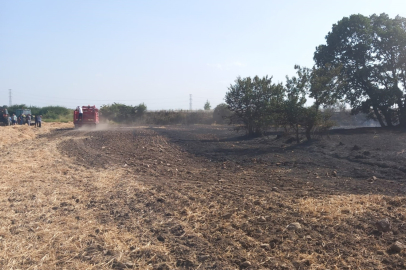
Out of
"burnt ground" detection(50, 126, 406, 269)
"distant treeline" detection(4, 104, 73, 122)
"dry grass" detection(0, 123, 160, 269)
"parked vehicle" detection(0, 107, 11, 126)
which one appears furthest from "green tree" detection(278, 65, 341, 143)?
"distant treeline" detection(4, 104, 73, 122)

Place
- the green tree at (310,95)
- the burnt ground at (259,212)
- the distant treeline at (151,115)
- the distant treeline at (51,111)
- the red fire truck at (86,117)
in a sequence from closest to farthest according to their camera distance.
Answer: the burnt ground at (259,212) → the green tree at (310,95) → the red fire truck at (86,117) → the distant treeline at (151,115) → the distant treeline at (51,111)

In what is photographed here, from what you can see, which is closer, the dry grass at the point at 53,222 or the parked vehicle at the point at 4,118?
the dry grass at the point at 53,222

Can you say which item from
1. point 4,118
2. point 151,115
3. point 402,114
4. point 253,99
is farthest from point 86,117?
point 402,114

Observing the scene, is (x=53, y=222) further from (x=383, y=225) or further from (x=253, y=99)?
(x=253, y=99)

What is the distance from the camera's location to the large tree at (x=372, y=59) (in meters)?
26.7

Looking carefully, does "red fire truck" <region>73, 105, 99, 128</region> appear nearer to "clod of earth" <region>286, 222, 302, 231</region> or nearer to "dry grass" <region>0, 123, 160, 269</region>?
"dry grass" <region>0, 123, 160, 269</region>

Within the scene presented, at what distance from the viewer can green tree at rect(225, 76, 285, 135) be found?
22.4 metres

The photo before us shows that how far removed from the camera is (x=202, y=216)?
19.7 feet

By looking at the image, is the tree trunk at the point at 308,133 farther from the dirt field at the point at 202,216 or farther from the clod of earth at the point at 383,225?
the clod of earth at the point at 383,225

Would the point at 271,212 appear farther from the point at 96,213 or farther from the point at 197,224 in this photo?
the point at 96,213

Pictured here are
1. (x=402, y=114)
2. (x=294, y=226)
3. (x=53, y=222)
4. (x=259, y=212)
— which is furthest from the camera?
(x=402, y=114)

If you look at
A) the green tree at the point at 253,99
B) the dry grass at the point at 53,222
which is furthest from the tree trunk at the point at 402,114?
the dry grass at the point at 53,222

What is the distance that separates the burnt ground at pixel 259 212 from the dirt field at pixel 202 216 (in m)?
0.02

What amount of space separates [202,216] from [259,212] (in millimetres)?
1026
